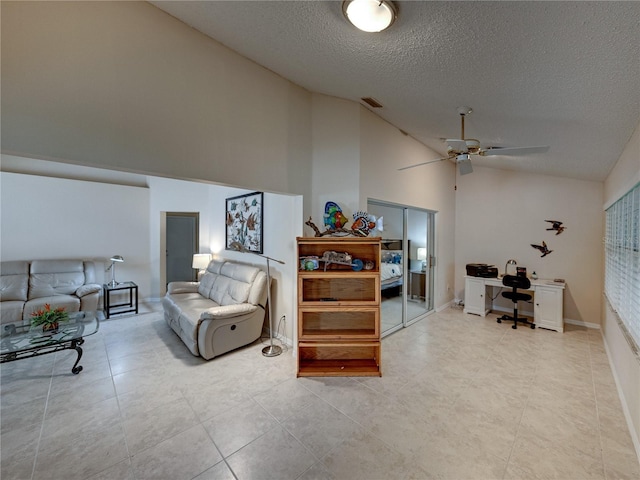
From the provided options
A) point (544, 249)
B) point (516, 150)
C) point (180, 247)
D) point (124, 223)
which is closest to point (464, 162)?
point (516, 150)

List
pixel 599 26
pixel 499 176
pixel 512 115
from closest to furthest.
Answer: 1. pixel 599 26
2. pixel 512 115
3. pixel 499 176

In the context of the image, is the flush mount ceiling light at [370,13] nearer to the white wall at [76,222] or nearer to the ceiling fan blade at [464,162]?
the ceiling fan blade at [464,162]

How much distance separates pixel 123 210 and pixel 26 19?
429cm

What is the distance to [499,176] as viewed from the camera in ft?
16.5

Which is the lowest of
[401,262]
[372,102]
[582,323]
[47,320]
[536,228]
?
[582,323]

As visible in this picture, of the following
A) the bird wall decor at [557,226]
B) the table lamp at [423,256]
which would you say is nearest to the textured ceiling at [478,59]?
the bird wall decor at [557,226]

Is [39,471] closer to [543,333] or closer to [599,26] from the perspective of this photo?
[599,26]

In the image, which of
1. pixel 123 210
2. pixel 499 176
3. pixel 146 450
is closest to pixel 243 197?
pixel 123 210

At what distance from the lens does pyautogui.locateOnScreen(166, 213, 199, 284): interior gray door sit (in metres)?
6.33

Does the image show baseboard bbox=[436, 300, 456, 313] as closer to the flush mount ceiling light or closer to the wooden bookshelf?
the wooden bookshelf

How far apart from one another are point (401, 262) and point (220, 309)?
2633 mm

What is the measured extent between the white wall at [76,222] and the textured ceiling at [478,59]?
4223mm

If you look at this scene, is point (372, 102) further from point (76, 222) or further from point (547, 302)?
point (76, 222)

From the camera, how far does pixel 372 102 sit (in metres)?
2.99
